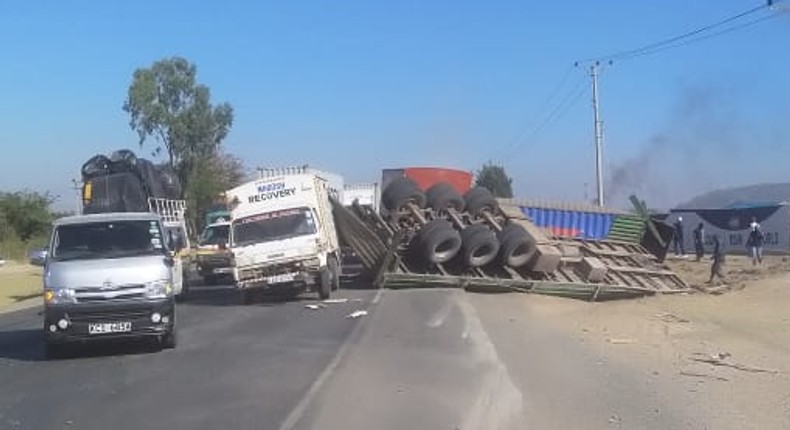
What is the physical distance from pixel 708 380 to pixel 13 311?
69.2 ft

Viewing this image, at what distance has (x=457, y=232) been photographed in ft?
87.5

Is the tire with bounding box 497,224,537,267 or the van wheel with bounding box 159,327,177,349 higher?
the tire with bounding box 497,224,537,267

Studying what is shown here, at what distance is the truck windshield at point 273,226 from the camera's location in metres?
24.1

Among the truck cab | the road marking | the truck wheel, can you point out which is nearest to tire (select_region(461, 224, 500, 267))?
the truck wheel

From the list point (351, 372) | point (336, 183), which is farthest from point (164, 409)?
point (336, 183)

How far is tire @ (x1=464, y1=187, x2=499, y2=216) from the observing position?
94.8 ft

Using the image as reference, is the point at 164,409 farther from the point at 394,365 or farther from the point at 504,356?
the point at 504,356

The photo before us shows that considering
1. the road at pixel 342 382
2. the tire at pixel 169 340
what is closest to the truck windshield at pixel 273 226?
the road at pixel 342 382

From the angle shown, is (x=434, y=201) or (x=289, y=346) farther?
(x=434, y=201)

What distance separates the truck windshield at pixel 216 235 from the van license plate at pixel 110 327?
17608 mm

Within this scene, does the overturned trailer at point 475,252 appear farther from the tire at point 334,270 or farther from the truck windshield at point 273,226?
the truck windshield at point 273,226

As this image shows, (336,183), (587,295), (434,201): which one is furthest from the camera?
(336,183)

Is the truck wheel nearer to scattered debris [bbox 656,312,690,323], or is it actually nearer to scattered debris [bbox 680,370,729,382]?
scattered debris [bbox 656,312,690,323]

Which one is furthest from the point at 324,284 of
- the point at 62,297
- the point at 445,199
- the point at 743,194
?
the point at 743,194
